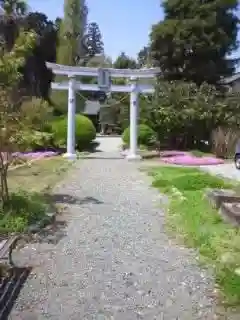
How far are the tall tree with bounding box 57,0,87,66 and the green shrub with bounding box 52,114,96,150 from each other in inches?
474

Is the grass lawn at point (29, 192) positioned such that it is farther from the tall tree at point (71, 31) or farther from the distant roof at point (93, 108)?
the distant roof at point (93, 108)

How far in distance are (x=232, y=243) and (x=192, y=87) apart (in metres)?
18.2

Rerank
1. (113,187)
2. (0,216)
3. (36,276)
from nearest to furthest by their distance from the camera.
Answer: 1. (36,276)
2. (0,216)
3. (113,187)

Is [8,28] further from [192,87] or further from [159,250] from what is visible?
[159,250]

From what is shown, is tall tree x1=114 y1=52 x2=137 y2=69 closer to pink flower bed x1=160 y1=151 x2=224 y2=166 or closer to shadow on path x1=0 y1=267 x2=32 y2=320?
pink flower bed x1=160 y1=151 x2=224 y2=166

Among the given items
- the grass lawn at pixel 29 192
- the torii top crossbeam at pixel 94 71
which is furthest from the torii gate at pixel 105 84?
the grass lawn at pixel 29 192

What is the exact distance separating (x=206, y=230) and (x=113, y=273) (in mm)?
2073

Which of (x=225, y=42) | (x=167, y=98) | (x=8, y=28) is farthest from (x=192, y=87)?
(x=8, y=28)

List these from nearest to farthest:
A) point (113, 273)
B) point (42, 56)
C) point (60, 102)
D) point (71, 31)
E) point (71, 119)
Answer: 1. point (113, 273)
2. point (71, 119)
3. point (60, 102)
4. point (71, 31)
5. point (42, 56)

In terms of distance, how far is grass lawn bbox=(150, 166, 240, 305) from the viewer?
456 cm

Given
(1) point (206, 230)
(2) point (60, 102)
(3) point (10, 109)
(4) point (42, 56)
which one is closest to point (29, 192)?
(3) point (10, 109)

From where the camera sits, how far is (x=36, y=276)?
4699 mm

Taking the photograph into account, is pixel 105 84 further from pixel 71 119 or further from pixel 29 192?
pixel 29 192

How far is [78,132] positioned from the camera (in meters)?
23.6
